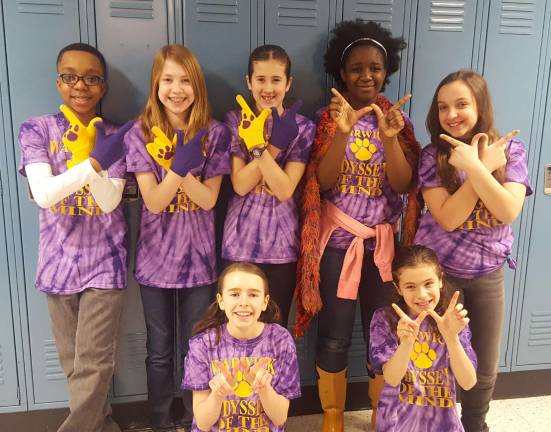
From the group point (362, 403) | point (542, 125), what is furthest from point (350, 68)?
point (362, 403)

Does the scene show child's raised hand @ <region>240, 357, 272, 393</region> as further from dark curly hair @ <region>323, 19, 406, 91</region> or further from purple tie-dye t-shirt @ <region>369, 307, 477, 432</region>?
dark curly hair @ <region>323, 19, 406, 91</region>

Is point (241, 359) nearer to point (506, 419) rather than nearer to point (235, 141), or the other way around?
point (235, 141)

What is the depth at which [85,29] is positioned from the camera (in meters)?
2.13

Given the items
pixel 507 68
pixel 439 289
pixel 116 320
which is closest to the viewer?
pixel 439 289

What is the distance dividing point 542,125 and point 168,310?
188 centimetres

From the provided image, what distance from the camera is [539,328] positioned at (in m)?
2.70

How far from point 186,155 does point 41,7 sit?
2.84ft

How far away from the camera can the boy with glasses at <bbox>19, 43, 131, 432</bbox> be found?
2.01 metres

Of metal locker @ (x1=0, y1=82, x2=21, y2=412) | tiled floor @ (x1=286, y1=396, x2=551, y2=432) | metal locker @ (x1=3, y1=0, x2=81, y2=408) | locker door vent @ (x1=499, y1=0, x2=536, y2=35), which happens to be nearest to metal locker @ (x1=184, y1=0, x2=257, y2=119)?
metal locker @ (x1=3, y1=0, x2=81, y2=408)

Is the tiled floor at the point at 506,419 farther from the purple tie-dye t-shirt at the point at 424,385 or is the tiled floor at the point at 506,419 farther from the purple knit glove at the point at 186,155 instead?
the purple knit glove at the point at 186,155

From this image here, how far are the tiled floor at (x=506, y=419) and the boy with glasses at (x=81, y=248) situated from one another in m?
0.94

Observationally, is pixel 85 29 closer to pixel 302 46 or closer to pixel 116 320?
pixel 302 46

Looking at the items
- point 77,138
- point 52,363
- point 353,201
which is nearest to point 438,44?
point 353,201

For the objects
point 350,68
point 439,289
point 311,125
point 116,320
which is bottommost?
point 116,320
